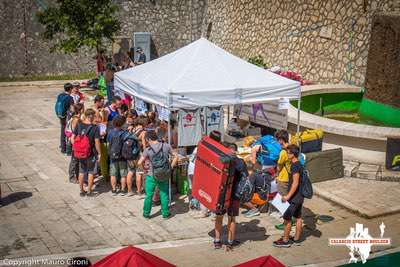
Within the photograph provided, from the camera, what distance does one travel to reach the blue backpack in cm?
1109

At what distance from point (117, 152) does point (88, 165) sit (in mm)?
621

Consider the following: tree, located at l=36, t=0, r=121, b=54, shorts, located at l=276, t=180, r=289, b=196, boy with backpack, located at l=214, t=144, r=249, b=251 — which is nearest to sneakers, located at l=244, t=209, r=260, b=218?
shorts, located at l=276, t=180, r=289, b=196

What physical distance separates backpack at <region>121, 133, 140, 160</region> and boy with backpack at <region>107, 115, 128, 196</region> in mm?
69

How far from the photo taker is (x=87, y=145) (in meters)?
11.1

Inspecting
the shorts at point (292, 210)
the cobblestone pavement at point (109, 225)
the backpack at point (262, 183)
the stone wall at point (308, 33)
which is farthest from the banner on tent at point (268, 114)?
the stone wall at point (308, 33)

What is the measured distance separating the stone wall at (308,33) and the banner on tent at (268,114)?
21.0 feet

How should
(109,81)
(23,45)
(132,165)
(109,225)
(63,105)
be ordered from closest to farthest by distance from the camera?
(109,225), (132,165), (63,105), (109,81), (23,45)

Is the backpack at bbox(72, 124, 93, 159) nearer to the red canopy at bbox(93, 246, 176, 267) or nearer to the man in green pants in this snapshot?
the man in green pants

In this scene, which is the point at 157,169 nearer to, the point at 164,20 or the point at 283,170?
the point at 283,170

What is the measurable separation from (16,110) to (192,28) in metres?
11.1

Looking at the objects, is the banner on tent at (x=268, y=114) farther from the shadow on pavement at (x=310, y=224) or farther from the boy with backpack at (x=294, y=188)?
the boy with backpack at (x=294, y=188)

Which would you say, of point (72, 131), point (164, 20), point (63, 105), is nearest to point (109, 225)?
point (72, 131)

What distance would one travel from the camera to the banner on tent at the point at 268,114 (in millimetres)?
12930

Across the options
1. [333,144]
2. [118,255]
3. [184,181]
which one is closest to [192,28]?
[333,144]
